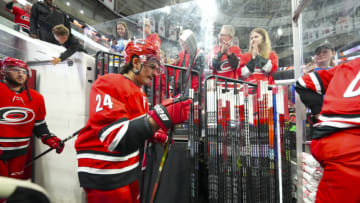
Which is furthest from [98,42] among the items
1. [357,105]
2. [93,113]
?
[357,105]

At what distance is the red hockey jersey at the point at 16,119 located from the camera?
40.9 inches

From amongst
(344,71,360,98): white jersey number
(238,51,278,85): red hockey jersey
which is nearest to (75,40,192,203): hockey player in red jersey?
(344,71,360,98): white jersey number

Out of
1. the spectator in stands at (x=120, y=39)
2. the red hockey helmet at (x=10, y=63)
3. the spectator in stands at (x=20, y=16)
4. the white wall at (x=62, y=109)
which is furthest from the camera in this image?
the spectator in stands at (x=120, y=39)

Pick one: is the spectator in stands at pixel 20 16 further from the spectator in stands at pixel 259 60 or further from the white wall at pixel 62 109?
the spectator in stands at pixel 259 60

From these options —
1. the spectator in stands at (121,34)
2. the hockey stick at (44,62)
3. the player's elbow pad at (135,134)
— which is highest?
the spectator in stands at (121,34)

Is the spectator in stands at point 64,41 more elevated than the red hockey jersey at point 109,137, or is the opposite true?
the spectator in stands at point 64,41

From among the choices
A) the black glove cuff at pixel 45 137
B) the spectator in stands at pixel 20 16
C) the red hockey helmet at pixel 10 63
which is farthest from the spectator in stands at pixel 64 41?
the black glove cuff at pixel 45 137

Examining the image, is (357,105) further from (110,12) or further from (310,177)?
(110,12)

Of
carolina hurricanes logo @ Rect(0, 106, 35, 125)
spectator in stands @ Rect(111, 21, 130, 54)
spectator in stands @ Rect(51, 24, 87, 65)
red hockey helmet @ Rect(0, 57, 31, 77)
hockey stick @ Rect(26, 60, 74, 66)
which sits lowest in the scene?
carolina hurricanes logo @ Rect(0, 106, 35, 125)

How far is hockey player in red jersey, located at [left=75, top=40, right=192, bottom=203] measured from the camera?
0.83 m

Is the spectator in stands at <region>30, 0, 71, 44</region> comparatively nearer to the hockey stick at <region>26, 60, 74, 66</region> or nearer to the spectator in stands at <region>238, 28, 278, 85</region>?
the hockey stick at <region>26, 60, 74, 66</region>

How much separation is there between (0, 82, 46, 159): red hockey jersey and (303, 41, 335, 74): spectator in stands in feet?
7.10

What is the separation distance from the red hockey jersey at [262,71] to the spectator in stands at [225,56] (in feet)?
0.39

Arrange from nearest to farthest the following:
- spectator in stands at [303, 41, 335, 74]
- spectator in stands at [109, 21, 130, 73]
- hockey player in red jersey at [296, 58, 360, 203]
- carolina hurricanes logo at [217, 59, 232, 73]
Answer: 1. hockey player in red jersey at [296, 58, 360, 203]
2. spectator in stands at [303, 41, 335, 74]
3. spectator in stands at [109, 21, 130, 73]
4. carolina hurricanes logo at [217, 59, 232, 73]
